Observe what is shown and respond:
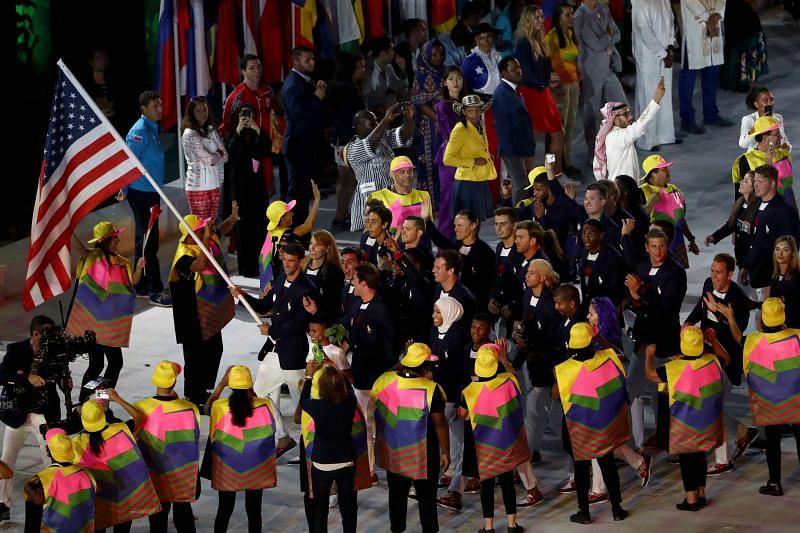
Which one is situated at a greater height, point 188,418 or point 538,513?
point 188,418

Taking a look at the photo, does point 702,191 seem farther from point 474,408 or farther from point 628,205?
point 474,408

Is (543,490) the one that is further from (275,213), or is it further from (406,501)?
(275,213)

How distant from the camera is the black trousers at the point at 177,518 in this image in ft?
41.7

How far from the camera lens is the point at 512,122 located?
20516mm

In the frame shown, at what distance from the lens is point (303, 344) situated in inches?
572

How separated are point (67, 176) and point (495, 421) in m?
4.21

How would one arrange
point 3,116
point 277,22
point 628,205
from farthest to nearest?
point 277,22 < point 3,116 < point 628,205

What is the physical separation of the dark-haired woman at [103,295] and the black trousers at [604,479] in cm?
428

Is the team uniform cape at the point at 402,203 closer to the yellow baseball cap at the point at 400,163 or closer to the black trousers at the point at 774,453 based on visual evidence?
the yellow baseball cap at the point at 400,163

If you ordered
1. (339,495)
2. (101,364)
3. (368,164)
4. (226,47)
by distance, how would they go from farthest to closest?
(226,47) < (368,164) < (101,364) < (339,495)

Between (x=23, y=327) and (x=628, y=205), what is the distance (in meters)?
6.14

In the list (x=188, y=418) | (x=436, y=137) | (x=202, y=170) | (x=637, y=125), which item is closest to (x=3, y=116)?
(x=202, y=170)

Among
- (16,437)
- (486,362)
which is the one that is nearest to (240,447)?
(486,362)

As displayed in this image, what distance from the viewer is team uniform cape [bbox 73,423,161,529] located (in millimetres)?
12086
